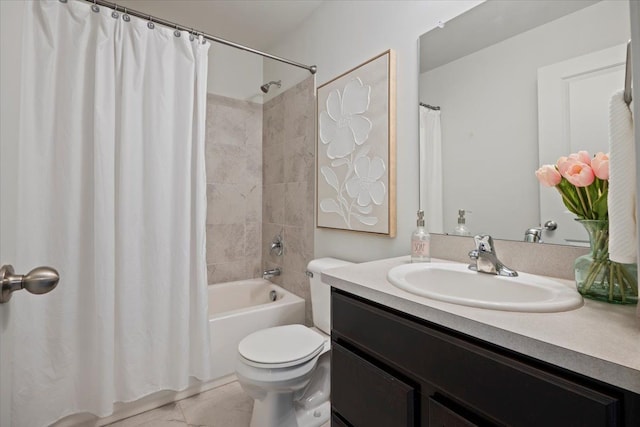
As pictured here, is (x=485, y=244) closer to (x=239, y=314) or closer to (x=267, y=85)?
(x=239, y=314)

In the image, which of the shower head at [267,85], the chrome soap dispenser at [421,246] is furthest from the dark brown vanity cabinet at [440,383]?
the shower head at [267,85]

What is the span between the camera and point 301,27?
7.18 feet

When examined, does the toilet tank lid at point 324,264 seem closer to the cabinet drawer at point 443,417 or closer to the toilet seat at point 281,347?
the toilet seat at point 281,347

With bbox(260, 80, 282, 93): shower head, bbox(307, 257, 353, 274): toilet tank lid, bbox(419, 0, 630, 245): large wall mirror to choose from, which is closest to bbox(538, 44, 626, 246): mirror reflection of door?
bbox(419, 0, 630, 245): large wall mirror

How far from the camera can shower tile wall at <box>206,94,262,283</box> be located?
8.09 feet

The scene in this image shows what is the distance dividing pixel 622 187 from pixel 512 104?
566 millimetres

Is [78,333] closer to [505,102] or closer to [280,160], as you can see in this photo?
[280,160]

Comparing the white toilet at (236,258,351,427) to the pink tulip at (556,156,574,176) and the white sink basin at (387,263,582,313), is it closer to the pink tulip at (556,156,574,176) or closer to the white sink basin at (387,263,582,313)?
the white sink basin at (387,263,582,313)

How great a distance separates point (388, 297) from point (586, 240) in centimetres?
66

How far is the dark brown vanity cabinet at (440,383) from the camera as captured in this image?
1.55 ft

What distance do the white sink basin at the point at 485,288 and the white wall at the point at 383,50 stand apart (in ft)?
1.28

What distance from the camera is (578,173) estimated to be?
2.47ft

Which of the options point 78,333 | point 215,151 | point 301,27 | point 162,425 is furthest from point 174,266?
point 301,27

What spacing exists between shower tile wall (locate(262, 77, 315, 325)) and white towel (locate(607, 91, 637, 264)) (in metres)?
1.58
